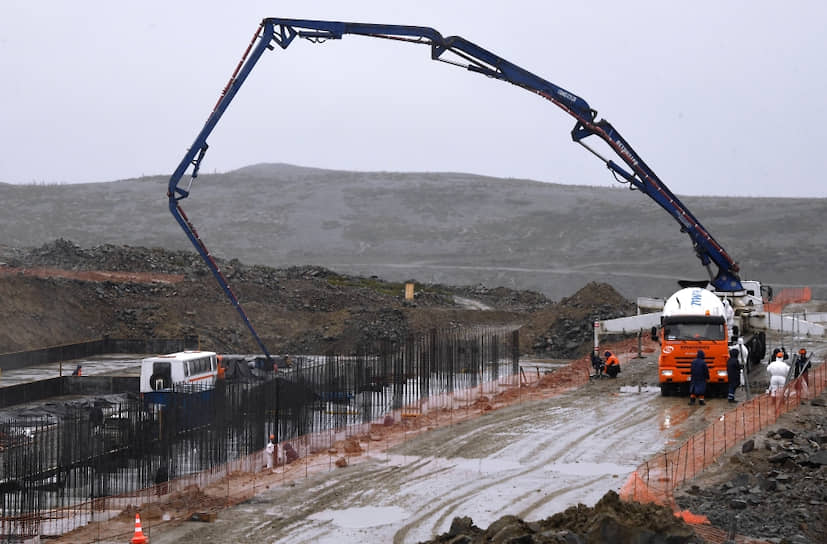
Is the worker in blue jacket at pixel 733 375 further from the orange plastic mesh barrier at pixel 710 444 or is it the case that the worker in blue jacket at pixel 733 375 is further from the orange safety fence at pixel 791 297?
the orange safety fence at pixel 791 297

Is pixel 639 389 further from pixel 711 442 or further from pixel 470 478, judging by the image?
pixel 470 478

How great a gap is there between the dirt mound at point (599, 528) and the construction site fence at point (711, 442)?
2.18m

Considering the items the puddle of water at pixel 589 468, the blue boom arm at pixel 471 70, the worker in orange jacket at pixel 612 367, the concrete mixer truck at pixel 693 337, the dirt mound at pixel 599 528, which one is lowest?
the puddle of water at pixel 589 468

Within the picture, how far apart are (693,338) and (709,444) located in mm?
6215

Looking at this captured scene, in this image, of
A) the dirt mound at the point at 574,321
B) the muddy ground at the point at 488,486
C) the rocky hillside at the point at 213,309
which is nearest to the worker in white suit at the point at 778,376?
the muddy ground at the point at 488,486

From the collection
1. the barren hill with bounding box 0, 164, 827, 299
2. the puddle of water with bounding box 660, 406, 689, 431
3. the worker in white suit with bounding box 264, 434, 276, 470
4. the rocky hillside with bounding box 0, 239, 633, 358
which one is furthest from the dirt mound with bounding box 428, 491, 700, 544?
the barren hill with bounding box 0, 164, 827, 299

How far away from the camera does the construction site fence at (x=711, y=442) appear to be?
1532 cm

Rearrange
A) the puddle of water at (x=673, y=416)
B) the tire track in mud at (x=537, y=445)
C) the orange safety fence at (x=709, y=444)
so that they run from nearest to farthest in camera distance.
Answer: the tire track in mud at (x=537, y=445), the orange safety fence at (x=709, y=444), the puddle of water at (x=673, y=416)

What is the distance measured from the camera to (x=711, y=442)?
62.2 ft

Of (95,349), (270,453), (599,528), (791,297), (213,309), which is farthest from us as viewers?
(791,297)

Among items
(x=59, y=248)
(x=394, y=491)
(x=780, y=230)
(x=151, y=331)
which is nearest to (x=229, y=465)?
(x=394, y=491)

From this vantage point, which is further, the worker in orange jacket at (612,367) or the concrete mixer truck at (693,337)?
the worker in orange jacket at (612,367)

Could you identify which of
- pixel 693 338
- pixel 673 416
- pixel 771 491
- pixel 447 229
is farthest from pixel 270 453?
pixel 447 229

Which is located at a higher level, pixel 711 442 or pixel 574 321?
pixel 574 321
